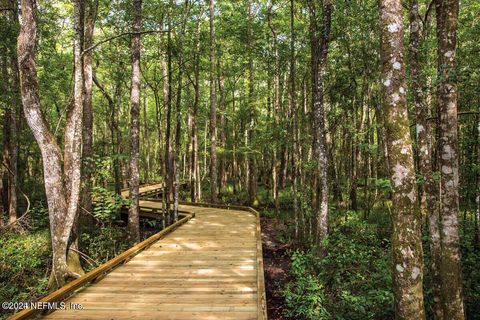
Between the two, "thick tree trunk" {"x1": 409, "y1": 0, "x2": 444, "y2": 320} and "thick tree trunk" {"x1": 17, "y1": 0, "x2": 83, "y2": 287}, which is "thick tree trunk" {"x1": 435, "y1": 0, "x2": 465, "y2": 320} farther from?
"thick tree trunk" {"x1": 17, "y1": 0, "x2": 83, "y2": 287}

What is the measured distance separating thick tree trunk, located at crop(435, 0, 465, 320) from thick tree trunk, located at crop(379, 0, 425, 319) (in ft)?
7.08

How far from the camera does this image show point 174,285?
19.6ft

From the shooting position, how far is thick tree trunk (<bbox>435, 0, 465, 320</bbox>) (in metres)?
5.06

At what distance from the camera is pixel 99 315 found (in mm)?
4641

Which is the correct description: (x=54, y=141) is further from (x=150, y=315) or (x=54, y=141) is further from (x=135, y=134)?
(x=150, y=315)

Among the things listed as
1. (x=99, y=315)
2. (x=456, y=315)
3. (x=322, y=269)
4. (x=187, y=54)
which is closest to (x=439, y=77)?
(x=456, y=315)

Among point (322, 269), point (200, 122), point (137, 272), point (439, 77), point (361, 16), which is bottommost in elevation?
point (322, 269)

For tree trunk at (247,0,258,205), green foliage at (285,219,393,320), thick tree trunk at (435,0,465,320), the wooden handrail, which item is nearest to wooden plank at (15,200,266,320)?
the wooden handrail

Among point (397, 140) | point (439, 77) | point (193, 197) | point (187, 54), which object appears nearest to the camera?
point (397, 140)

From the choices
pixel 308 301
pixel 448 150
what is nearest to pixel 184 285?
pixel 308 301

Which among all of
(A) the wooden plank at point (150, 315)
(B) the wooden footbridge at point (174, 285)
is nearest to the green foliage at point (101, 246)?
(B) the wooden footbridge at point (174, 285)

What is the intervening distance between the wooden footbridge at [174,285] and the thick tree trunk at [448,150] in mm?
3328

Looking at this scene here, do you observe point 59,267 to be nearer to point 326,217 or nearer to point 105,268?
point 105,268

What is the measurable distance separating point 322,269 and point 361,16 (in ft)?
34.0
